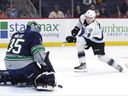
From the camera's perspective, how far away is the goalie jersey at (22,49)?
629 centimetres

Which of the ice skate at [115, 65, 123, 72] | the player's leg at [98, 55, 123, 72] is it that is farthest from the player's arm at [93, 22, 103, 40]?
the ice skate at [115, 65, 123, 72]

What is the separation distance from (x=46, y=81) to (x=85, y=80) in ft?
3.86

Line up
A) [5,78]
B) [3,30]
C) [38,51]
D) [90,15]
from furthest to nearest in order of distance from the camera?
1. [3,30]
2. [90,15]
3. [5,78]
4. [38,51]

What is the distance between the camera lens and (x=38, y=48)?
6168 millimetres

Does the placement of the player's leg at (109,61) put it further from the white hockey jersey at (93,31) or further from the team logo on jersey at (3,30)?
the team logo on jersey at (3,30)

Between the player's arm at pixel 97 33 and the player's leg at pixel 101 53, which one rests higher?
the player's arm at pixel 97 33

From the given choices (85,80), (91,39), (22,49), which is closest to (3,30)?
(91,39)

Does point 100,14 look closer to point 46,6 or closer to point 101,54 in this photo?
point 46,6

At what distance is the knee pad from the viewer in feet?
20.2

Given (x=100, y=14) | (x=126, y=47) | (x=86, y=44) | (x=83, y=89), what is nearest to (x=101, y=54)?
(x=86, y=44)

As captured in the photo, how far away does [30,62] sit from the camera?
6.37m

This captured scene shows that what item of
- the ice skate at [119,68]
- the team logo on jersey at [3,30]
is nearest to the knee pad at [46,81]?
the ice skate at [119,68]

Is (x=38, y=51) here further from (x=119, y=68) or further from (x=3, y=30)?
(x=3, y=30)

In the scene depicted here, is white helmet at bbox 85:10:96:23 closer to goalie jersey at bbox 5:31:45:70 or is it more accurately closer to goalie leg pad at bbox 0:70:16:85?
goalie jersey at bbox 5:31:45:70
